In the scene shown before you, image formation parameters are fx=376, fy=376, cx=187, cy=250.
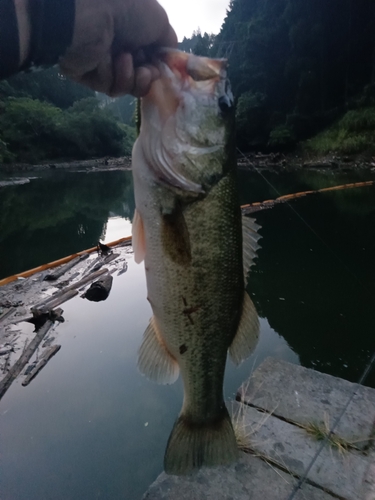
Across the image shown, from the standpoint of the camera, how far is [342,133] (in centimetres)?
3331

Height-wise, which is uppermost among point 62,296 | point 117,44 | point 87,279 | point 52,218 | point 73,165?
point 117,44

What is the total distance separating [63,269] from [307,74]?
3844 centimetres

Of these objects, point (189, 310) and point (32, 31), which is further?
point (189, 310)

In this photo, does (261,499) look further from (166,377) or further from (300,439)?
(166,377)

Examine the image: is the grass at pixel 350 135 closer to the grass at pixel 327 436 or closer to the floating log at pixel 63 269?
the floating log at pixel 63 269

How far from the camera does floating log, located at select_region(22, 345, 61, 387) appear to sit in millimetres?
5090

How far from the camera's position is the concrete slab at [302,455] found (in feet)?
8.78

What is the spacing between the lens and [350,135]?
107ft

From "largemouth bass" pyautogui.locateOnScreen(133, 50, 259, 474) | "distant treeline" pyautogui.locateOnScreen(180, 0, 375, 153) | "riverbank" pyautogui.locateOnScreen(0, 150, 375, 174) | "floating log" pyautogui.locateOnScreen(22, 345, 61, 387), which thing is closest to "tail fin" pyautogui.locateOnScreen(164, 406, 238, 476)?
"largemouth bass" pyautogui.locateOnScreen(133, 50, 259, 474)

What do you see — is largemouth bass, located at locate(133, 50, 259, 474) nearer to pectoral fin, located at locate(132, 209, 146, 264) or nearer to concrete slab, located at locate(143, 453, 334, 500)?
pectoral fin, located at locate(132, 209, 146, 264)

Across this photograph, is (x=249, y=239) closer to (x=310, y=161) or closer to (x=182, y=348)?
(x=182, y=348)

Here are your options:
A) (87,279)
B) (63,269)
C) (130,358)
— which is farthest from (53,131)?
(130,358)

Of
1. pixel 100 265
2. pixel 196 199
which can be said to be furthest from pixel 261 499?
pixel 100 265

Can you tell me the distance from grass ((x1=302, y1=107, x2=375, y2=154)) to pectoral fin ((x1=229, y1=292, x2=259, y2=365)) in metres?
32.2
